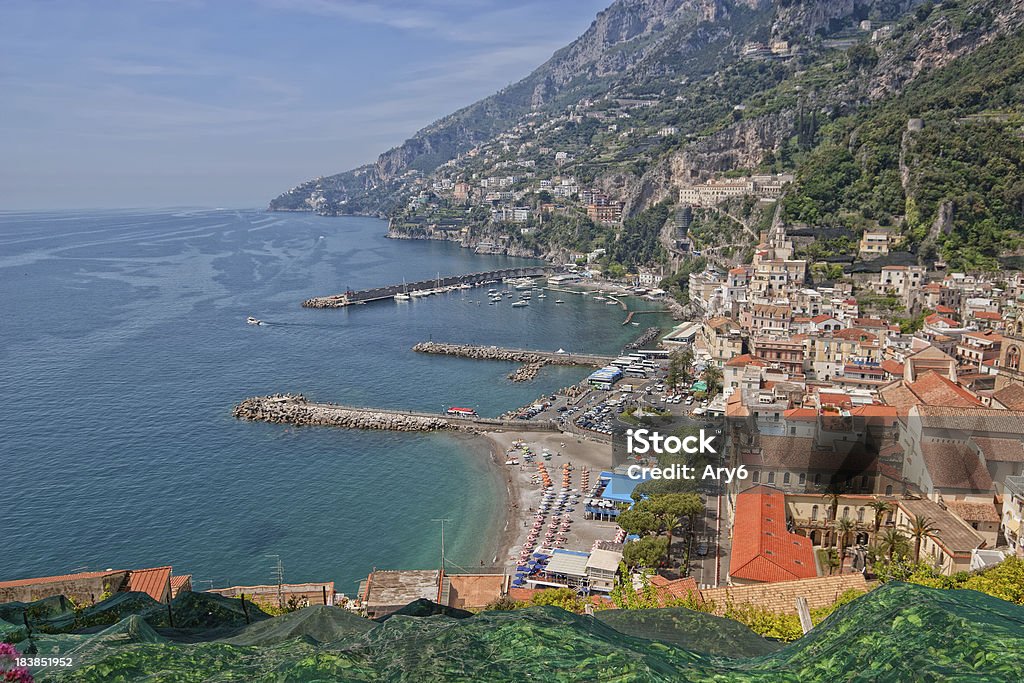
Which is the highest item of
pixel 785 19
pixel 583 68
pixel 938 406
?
pixel 583 68

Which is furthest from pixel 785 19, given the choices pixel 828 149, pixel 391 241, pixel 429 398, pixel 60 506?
pixel 60 506

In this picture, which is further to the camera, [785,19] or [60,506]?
[785,19]

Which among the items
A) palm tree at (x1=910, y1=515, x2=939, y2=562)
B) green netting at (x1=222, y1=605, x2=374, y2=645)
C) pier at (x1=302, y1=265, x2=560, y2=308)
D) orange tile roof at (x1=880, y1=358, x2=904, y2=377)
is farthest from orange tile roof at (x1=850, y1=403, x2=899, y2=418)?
pier at (x1=302, y1=265, x2=560, y2=308)

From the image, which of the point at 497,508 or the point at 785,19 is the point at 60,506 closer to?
the point at 497,508

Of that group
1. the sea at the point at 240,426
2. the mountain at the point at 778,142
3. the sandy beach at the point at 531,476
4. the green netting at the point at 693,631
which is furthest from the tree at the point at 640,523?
the mountain at the point at 778,142

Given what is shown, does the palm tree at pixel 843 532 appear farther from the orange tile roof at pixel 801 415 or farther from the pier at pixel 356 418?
the pier at pixel 356 418

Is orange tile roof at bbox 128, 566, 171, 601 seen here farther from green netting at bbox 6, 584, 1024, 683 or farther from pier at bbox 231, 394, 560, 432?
pier at bbox 231, 394, 560, 432
